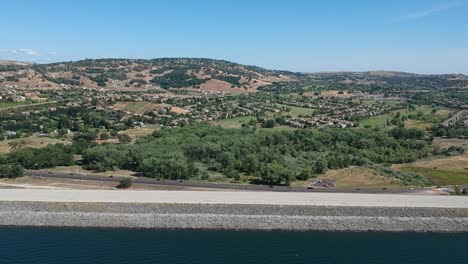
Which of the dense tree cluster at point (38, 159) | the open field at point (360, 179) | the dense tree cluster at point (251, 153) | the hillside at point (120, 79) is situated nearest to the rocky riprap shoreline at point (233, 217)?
the open field at point (360, 179)

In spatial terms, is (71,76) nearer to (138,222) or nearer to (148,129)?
(148,129)

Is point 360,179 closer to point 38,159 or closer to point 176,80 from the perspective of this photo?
point 38,159

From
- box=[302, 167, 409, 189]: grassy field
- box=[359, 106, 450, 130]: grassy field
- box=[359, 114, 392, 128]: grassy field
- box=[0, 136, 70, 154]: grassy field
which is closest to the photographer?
box=[302, 167, 409, 189]: grassy field

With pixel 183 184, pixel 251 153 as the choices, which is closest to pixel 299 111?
pixel 251 153

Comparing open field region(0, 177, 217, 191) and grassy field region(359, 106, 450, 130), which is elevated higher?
open field region(0, 177, 217, 191)

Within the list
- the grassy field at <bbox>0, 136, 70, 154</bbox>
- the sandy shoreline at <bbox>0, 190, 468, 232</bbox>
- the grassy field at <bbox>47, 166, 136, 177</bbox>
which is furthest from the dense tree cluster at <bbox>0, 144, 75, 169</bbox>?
the sandy shoreline at <bbox>0, 190, 468, 232</bbox>

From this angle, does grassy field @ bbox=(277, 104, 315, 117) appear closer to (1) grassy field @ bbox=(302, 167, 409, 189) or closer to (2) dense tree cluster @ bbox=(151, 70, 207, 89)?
(1) grassy field @ bbox=(302, 167, 409, 189)
